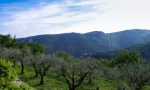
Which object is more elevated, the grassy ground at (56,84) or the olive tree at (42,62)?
the olive tree at (42,62)

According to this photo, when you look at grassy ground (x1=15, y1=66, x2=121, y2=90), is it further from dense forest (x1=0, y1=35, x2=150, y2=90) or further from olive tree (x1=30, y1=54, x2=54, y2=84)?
olive tree (x1=30, y1=54, x2=54, y2=84)

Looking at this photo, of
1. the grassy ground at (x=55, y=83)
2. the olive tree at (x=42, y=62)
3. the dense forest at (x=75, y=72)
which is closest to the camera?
the dense forest at (x=75, y=72)

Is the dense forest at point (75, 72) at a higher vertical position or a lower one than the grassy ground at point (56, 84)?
higher

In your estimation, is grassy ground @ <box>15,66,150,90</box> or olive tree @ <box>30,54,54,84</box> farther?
olive tree @ <box>30,54,54,84</box>

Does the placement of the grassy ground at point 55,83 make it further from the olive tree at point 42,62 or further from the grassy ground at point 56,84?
the olive tree at point 42,62

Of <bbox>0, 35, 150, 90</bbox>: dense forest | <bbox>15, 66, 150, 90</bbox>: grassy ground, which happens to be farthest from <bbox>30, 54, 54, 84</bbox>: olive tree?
<bbox>15, 66, 150, 90</bbox>: grassy ground

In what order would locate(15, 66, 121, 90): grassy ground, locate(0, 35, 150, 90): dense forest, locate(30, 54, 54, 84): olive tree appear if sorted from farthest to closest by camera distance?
locate(30, 54, 54, 84): olive tree → locate(15, 66, 121, 90): grassy ground → locate(0, 35, 150, 90): dense forest

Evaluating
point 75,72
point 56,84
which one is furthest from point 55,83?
point 75,72

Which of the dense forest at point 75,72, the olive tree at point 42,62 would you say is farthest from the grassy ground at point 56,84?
the olive tree at point 42,62

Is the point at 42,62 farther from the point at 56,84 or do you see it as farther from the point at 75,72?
the point at 75,72

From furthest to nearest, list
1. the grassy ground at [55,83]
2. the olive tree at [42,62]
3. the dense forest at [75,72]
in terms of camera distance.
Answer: the olive tree at [42,62], the grassy ground at [55,83], the dense forest at [75,72]

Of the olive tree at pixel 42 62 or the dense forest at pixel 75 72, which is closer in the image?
the dense forest at pixel 75 72

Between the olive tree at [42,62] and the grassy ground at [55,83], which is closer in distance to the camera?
the grassy ground at [55,83]

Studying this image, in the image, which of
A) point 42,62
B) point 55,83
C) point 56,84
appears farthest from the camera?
point 55,83
